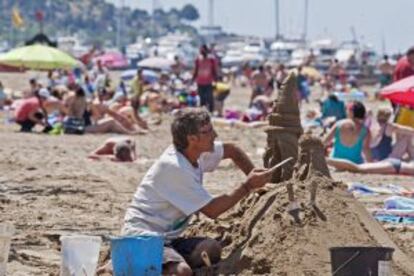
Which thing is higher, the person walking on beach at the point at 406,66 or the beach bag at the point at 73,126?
the person walking on beach at the point at 406,66

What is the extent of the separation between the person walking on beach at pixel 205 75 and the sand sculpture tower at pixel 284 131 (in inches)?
770

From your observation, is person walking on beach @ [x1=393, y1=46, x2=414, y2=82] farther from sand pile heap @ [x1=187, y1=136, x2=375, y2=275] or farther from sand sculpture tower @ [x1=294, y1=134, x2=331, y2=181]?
sand pile heap @ [x1=187, y1=136, x2=375, y2=275]

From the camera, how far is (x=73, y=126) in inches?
976

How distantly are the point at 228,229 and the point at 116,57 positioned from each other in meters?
51.2

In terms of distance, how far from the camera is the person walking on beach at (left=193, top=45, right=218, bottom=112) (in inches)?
1161

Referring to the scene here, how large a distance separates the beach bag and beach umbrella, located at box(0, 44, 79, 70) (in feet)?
18.9

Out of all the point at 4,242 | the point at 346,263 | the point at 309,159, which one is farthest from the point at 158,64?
the point at 346,263

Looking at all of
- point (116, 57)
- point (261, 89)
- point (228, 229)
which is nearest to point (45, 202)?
point (228, 229)

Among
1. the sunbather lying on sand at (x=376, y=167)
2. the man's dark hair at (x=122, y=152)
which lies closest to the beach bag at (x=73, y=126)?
the man's dark hair at (x=122, y=152)

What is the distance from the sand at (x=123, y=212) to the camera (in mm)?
8750

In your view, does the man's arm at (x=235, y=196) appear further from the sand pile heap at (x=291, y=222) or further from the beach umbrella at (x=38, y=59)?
the beach umbrella at (x=38, y=59)

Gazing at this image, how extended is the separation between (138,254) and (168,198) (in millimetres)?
611

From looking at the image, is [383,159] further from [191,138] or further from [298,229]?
[191,138]

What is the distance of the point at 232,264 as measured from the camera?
8.79 m
